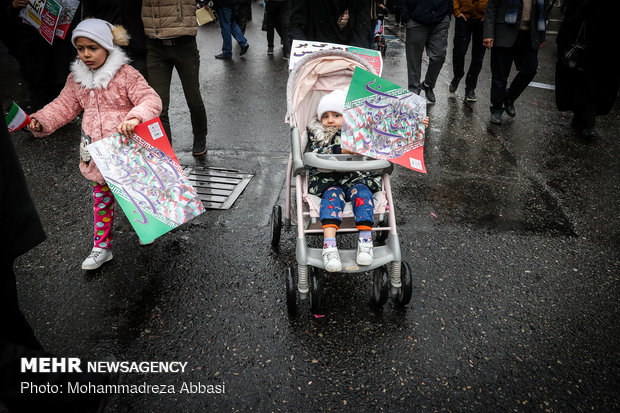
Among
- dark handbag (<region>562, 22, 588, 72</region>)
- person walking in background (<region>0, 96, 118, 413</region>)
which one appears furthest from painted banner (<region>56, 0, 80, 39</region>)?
dark handbag (<region>562, 22, 588, 72</region>)

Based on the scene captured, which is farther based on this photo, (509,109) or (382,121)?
(509,109)

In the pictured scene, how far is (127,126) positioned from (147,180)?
0.37 metres

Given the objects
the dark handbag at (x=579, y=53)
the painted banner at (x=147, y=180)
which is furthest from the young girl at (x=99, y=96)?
the dark handbag at (x=579, y=53)

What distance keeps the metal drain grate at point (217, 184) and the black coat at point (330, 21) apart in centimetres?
162

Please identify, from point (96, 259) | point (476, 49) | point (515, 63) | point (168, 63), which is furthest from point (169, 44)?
point (476, 49)

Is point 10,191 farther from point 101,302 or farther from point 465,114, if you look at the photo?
point 465,114

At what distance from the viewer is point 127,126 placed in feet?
8.74

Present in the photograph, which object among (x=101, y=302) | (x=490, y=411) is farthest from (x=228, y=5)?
(x=490, y=411)

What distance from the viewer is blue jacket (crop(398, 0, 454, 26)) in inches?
223

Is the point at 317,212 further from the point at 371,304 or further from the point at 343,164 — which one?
the point at 371,304

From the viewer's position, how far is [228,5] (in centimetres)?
825

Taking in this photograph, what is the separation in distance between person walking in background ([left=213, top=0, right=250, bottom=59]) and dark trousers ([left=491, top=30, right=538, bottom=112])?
17.1 ft

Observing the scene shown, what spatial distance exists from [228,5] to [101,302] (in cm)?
716

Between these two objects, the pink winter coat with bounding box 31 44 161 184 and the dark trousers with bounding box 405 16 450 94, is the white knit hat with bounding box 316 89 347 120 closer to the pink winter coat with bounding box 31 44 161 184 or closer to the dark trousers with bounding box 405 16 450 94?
the pink winter coat with bounding box 31 44 161 184
